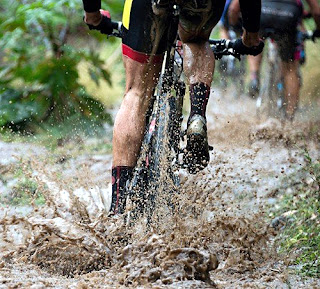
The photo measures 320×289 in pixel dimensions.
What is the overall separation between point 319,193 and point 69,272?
1.54 metres

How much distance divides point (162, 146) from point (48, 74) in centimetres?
400

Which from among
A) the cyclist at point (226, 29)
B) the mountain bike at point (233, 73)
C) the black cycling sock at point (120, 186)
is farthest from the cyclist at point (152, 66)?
the mountain bike at point (233, 73)

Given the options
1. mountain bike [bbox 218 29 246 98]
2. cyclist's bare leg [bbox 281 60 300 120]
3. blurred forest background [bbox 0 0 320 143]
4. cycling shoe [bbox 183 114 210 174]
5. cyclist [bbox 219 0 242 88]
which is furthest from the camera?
mountain bike [bbox 218 29 246 98]

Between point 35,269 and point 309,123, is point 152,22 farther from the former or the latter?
point 309,123

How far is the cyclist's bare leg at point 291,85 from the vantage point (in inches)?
276

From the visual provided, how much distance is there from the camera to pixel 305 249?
3287mm

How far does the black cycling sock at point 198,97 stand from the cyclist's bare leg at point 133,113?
23cm

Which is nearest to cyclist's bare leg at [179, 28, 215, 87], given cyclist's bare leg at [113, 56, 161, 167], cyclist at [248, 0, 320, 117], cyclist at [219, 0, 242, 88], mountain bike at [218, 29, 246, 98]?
cyclist's bare leg at [113, 56, 161, 167]

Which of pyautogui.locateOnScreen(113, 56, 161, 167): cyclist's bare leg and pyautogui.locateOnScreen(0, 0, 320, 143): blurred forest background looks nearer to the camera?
pyautogui.locateOnScreen(113, 56, 161, 167): cyclist's bare leg

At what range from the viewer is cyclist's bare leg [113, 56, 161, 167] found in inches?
130

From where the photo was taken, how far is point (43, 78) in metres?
7.05

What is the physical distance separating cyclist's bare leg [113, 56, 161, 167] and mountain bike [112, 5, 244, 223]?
40 millimetres

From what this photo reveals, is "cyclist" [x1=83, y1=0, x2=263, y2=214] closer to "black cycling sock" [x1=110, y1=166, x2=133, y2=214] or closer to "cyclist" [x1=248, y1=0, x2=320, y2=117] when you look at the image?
"black cycling sock" [x1=110, y1=166, x2=133, y2=214]

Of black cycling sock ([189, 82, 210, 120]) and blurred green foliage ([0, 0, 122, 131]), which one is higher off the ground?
black cycling sock ([189, 82, 210, 120])
